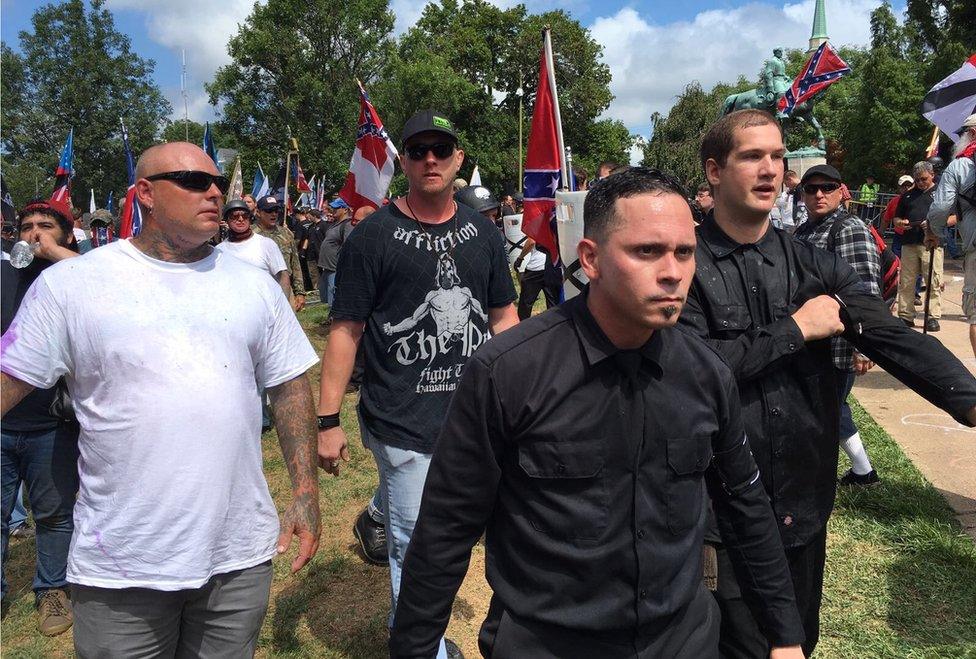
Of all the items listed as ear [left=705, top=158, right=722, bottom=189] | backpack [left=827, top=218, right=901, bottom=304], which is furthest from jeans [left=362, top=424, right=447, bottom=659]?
backpack [left=827, top=218, right=901, bottom=304]

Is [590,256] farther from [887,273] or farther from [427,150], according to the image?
[887,273]

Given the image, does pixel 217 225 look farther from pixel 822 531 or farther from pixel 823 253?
pixel 822 531

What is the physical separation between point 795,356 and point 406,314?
1.56 m

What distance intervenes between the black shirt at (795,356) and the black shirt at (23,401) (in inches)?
128

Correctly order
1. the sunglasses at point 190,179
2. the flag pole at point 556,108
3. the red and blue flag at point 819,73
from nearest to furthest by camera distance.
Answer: the sunglasses at point 190,179, the flag pole at point 556,108, the red and blue flag at point 819,73

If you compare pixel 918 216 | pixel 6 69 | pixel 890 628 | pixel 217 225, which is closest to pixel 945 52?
pixel 918 216

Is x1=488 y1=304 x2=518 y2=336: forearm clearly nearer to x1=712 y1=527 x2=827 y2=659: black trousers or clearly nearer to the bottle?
x1=712 y1=527 x2=827 y2=659: black trousers

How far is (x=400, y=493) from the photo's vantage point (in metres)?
3.01

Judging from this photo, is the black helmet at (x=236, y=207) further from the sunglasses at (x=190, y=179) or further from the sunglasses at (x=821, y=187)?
the sunglasses at (x=821, y=187)

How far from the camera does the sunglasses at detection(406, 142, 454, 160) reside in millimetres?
3092

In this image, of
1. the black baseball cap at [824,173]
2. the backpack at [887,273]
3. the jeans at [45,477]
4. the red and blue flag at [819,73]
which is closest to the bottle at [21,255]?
the jeans at [45,477]

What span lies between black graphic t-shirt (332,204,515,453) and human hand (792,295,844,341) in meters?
1.49

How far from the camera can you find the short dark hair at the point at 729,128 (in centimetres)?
230

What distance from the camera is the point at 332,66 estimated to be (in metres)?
42.8
